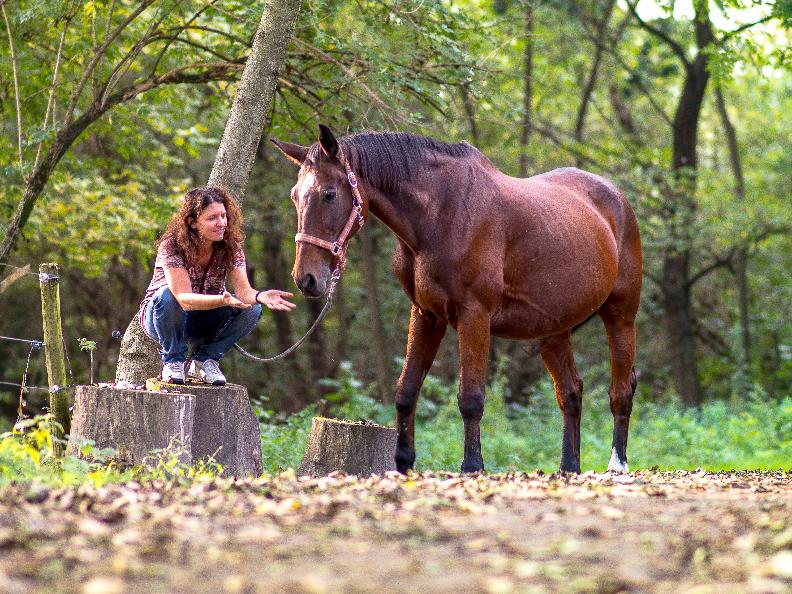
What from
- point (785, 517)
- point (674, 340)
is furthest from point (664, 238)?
point (785, 517)

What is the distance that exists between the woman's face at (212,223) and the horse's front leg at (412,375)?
1342 millimetres

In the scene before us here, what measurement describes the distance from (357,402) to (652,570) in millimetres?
10781

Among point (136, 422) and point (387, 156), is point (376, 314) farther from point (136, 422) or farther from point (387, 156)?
point (136, 422)

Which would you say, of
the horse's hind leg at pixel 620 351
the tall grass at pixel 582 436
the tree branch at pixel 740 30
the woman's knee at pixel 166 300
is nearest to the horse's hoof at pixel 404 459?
the woman's knee at pixel 166 300

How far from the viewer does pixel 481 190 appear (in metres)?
6.96

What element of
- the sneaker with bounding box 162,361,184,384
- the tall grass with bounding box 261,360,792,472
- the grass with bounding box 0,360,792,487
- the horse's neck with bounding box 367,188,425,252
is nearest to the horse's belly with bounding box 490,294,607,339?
the horse's neck with bounding box 367,188,425,252

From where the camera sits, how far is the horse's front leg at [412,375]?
23.0ft

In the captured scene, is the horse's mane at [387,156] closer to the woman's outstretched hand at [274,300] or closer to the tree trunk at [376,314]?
the woman's outstretched hand at [274,300]

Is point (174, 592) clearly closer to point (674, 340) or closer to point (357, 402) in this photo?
point (357, 402)

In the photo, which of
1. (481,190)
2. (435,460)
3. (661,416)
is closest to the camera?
(481,190)

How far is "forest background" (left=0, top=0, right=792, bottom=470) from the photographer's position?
9.66 meters

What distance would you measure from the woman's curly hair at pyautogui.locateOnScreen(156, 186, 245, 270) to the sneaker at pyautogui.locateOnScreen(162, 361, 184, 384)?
631 millimetres

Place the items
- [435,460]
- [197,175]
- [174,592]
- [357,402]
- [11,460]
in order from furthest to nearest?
[197,175]
[357,402]
[435,460]
[11,460]
[174,592]

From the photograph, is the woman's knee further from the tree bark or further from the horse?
the tree bark
